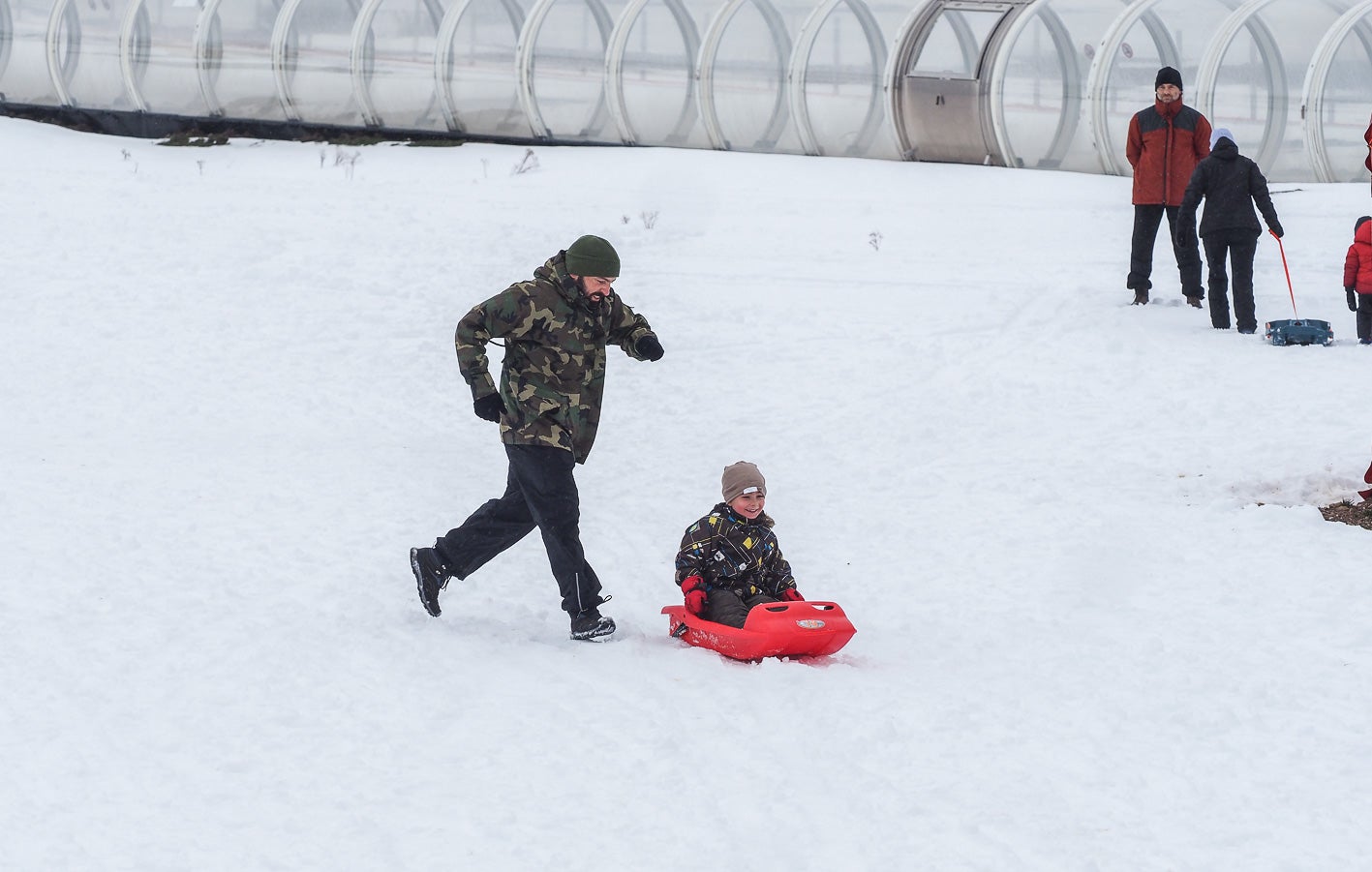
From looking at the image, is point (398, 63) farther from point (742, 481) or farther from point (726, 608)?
point (726, 608)

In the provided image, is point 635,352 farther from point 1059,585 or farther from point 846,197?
point 846,197

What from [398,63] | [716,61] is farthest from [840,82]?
[398,63]

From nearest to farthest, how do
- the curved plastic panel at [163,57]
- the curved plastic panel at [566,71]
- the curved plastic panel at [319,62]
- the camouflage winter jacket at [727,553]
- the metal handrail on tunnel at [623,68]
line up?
the camouflage winter jacket at [727,553] < the metal handrail on tunnel at [623,68] < the curved plastic panel at [566,71] < the curved plastic panel at [319,62] < the curved plastic panel at [163,57]

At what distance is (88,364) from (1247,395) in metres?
7.65

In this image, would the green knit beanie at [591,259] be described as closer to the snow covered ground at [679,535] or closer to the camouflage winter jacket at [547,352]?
the camouflage winter jacket at [547,352]

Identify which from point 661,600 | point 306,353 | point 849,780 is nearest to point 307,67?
point 306,353

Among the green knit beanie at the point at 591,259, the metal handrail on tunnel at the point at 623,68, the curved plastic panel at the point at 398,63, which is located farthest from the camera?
the curved plastic panel at the point at 398,63

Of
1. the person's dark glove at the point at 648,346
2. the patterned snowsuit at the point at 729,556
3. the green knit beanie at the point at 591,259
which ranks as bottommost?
the patterned snowsuit at the point at 729,556

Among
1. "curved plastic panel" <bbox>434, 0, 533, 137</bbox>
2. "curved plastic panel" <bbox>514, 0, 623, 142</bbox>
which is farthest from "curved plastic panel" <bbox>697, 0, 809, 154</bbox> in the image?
"curved plastic panel" <bbox>434, 0, 533, 137</bbox>

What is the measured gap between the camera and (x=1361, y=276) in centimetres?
1075

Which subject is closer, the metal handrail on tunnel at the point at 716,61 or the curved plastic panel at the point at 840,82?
the curved plastic panel at the point at 840,82

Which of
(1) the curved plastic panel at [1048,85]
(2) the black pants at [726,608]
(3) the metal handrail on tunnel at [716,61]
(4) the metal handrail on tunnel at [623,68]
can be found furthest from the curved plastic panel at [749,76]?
(2) the black pants at [726,608]

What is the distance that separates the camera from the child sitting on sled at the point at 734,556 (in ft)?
20.8

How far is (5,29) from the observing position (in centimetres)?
2106
